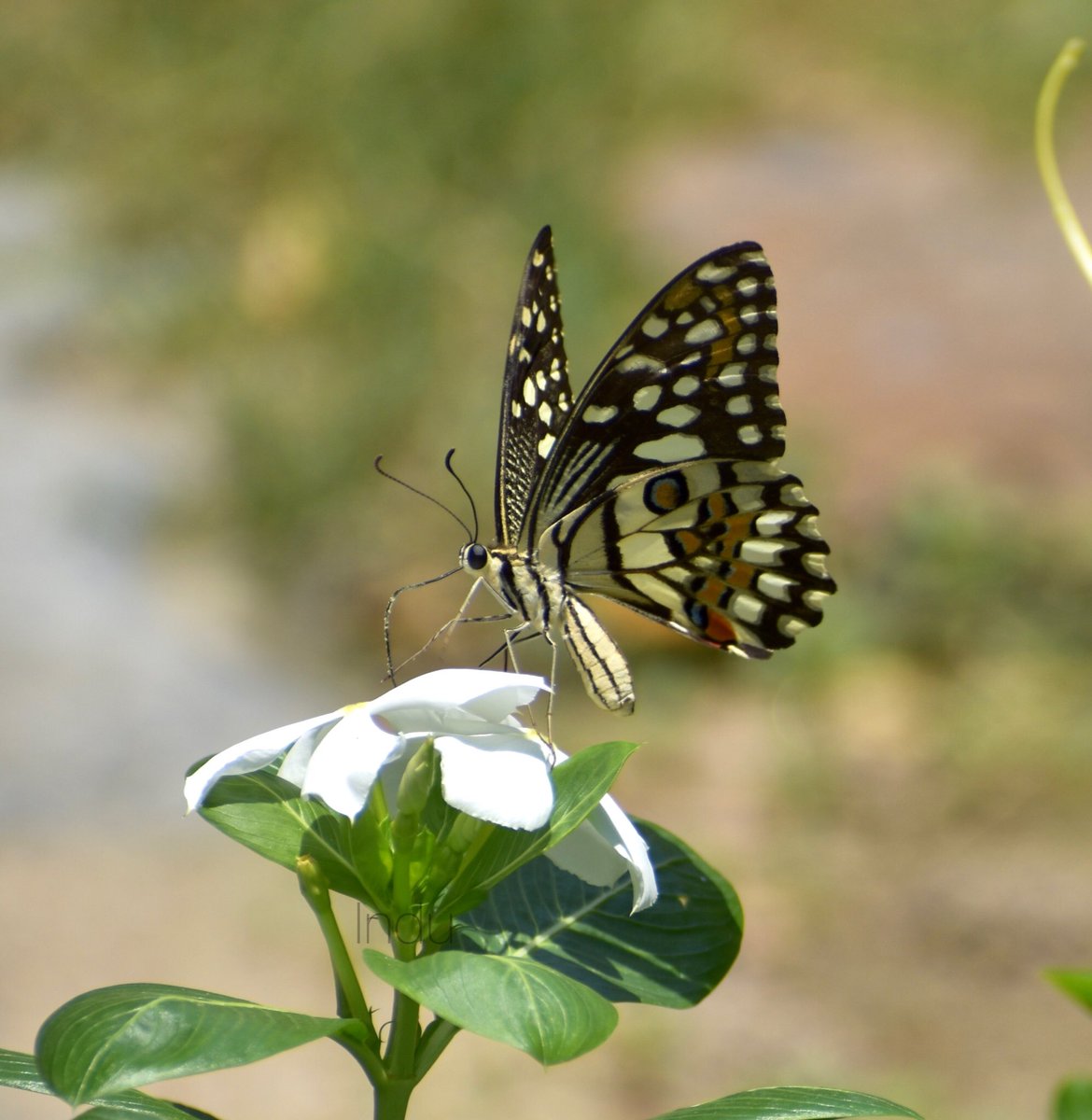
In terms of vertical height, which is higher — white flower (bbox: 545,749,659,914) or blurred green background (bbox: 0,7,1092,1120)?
blurred green background (bbox: 0,7,1092,1120)

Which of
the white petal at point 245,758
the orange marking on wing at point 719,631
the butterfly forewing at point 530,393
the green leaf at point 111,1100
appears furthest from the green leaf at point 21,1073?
the orange marking on wing at point 719,631

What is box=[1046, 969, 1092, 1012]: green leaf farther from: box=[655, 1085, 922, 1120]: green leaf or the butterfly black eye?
the butterfly black eye

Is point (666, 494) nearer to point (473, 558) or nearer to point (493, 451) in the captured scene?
point (473, 558)

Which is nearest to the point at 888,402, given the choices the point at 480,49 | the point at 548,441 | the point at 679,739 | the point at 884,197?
the point at 679,739

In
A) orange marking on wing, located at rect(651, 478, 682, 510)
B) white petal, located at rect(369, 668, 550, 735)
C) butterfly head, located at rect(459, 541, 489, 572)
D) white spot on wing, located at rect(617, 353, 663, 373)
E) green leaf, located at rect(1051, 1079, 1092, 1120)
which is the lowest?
green leaf, located at rect(1051, 1079, 1092, 1120)

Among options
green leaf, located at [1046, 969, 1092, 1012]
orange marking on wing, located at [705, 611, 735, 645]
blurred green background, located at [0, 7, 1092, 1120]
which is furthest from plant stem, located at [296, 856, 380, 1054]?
blurred green background, located at [0, 7, 1092, 1120]

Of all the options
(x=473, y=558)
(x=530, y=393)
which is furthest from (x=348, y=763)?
(x=530, y=393)

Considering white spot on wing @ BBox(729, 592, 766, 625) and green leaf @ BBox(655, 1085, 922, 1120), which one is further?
white spot on wing @ BBox(729, 592, 766, 625)

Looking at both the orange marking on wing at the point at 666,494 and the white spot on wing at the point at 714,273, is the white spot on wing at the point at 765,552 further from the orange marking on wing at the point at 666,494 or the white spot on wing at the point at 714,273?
the white spot on wing at the point at 714,273
